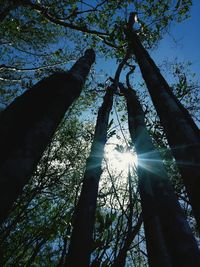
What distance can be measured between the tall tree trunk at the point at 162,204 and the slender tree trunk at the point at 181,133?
55 cm

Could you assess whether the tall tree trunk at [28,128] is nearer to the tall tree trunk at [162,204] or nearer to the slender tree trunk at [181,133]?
the slender tree trunk at [181,133]

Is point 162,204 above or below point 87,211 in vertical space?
below

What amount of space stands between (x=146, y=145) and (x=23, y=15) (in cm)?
1509

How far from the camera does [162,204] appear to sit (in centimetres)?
256

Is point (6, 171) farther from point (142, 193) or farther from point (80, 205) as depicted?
point (142, 193)

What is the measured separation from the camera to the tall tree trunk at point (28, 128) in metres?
1.71

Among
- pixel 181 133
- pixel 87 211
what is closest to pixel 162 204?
pixel 181 133

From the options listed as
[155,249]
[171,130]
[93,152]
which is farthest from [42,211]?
[171,130]

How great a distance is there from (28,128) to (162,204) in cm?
183

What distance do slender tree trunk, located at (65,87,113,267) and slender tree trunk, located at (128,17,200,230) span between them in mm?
1715

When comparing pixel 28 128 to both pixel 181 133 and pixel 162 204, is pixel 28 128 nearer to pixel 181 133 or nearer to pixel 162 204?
pixel 181 133

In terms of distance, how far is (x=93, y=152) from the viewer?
425 centimetres

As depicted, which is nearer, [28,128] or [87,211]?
[28,128]

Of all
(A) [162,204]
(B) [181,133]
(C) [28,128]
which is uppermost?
(C) [28,128]
